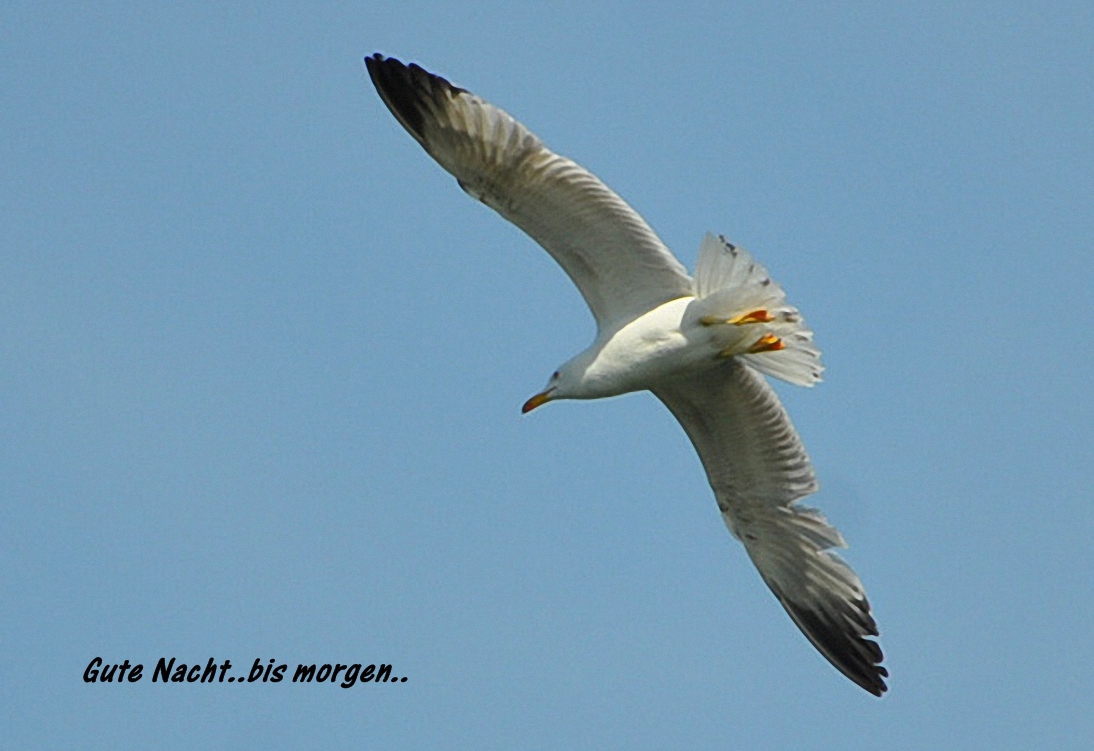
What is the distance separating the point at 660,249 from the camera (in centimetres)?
1041

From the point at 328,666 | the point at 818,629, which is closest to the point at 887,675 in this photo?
the point at 818,629

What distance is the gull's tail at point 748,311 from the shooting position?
10117 millimetres

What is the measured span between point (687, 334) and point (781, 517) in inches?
61.3

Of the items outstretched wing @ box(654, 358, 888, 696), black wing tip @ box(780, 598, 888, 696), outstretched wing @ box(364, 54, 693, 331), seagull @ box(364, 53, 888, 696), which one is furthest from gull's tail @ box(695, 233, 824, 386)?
black wing tip @ box(780, 598, 888, 696)

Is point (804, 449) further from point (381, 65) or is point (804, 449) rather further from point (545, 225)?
point (381, 65)

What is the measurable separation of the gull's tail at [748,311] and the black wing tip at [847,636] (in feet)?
5.12

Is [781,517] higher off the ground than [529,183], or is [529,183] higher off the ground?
[529,183]

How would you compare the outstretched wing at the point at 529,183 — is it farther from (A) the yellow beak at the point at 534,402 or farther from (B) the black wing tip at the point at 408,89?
(A) the yellow beak at the point at 534,402

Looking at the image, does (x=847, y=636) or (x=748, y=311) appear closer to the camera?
(x=748, y=311)

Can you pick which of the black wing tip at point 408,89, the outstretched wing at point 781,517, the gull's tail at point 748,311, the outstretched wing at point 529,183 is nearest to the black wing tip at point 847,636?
the outstretched wing at point 781,517

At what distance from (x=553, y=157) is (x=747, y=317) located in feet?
4.25

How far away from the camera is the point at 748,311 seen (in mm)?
10227

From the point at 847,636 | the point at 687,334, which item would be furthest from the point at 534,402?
the point at 847,636

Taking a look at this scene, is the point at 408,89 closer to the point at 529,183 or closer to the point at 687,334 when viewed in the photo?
the point at 529,183
